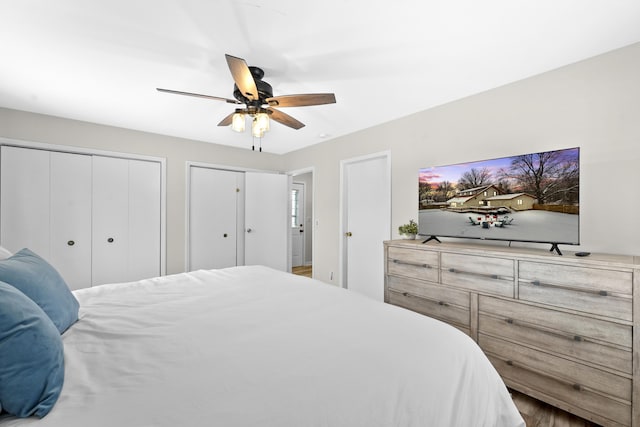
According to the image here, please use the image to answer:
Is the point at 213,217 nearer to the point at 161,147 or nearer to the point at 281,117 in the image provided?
the point at 161,147

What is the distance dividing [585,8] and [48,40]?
329 centimetres

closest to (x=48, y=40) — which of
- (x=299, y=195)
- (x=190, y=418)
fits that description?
(x=190, y=418)

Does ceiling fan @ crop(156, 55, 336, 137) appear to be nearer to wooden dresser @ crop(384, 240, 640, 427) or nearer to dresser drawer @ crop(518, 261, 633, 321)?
wooden dresser @ crop(384, 240, 640, 427)

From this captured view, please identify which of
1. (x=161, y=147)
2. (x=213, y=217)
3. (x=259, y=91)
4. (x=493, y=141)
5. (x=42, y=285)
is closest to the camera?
(x=42, y=285)

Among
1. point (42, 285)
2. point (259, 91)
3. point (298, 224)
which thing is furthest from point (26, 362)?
point (298, 224)

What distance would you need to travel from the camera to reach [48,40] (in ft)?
6.01

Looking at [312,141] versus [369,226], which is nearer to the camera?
[369,226]

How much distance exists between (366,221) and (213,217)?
7.86 ft

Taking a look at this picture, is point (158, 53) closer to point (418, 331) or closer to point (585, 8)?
point (418, 331)

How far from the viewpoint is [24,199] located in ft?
9.96

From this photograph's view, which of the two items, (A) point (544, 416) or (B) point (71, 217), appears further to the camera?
(B) point (71, 217)

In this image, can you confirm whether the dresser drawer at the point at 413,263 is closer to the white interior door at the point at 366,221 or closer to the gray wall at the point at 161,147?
the white interior door at the point at 366,221

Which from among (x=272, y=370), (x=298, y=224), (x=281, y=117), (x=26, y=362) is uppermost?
(x=281, y=117)

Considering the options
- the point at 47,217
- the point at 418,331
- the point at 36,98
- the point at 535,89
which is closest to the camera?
the point at 418,331
